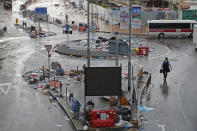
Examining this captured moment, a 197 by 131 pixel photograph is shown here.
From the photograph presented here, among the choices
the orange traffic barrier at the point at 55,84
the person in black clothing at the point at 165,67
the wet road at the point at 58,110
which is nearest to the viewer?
the wet road at the point at 58,110

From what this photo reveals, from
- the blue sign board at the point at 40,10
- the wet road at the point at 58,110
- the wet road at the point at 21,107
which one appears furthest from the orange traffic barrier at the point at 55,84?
the blue sign board at the point at 40,10

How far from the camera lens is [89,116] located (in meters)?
15.5

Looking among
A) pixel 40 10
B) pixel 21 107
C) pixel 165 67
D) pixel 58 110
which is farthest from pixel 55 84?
pixel 40 10

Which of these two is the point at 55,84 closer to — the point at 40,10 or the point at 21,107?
the point at 21,107

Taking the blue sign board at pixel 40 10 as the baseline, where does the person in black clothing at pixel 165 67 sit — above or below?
below

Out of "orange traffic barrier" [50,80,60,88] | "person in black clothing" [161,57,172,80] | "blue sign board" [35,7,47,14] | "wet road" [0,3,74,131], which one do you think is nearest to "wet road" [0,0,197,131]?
"wet road" [0,3,74,131]

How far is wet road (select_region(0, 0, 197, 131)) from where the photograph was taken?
16.1 meters

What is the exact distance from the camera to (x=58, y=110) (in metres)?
17.9

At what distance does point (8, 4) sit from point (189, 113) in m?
71.3

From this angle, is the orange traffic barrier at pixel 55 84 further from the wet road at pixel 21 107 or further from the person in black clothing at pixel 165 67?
the person in black clothing at pixel 165 67

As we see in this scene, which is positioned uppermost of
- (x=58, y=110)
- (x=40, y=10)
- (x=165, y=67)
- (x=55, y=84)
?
(x=40, y=10)

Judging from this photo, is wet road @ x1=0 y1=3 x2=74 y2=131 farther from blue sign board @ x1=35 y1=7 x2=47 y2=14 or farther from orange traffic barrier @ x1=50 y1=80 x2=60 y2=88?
blue sign board @ x1=35 y1=7 x2=47 y2=14

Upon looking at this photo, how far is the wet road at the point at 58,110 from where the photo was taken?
16.1 m

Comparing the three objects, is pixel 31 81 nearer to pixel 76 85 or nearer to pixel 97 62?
pixel 76 85
